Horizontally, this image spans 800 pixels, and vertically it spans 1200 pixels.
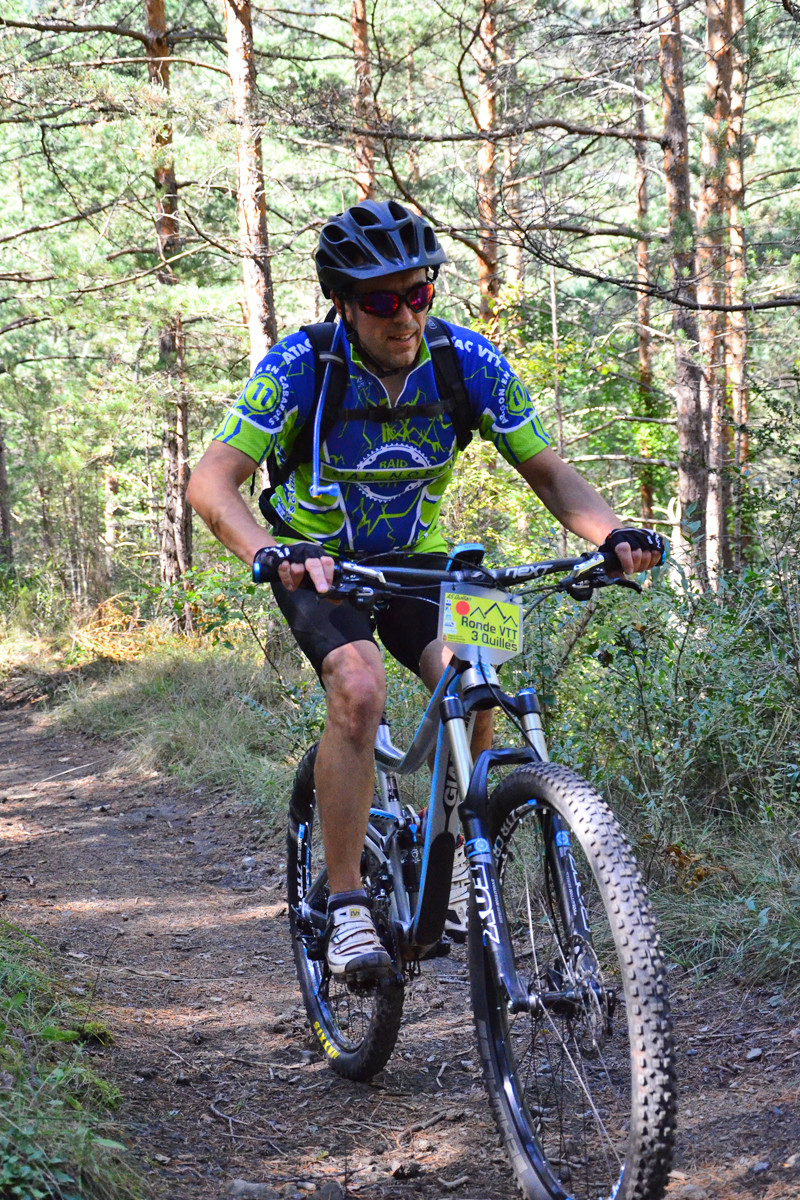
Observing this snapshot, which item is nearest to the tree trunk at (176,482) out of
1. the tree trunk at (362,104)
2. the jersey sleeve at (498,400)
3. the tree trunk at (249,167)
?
the tree trunk at (362,104)

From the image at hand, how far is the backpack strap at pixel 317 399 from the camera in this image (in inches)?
118

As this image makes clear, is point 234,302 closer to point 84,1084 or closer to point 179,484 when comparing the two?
point 179,484

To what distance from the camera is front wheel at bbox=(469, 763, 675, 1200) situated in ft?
6.38

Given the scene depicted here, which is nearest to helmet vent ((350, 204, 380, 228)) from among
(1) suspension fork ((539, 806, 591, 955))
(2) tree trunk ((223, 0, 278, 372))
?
(1) suspension fork ((539, 806, 591, 955))

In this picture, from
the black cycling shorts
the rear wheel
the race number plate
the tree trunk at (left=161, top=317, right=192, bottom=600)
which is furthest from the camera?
the tree trunk at (left=161, top=317, right=192, bottom=600)

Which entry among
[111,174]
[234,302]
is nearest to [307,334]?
[234,302]

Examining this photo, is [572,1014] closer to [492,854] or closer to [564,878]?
[564,878]

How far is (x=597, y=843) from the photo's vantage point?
6.82 feet

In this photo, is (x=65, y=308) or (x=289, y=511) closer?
(x=289, y=511)

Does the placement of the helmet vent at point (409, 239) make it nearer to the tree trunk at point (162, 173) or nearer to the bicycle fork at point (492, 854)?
the bicycle fork at point (492, 854)

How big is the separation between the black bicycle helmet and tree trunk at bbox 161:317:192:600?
1091 cm

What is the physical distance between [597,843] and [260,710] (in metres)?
4.85

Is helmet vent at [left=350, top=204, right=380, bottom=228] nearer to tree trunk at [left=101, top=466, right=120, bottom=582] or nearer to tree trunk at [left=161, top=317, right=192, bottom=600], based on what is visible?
tree trunk at [left=161, top=317, right=192, bottom=600]

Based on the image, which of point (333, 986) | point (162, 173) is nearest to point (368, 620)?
point (333, 986)
